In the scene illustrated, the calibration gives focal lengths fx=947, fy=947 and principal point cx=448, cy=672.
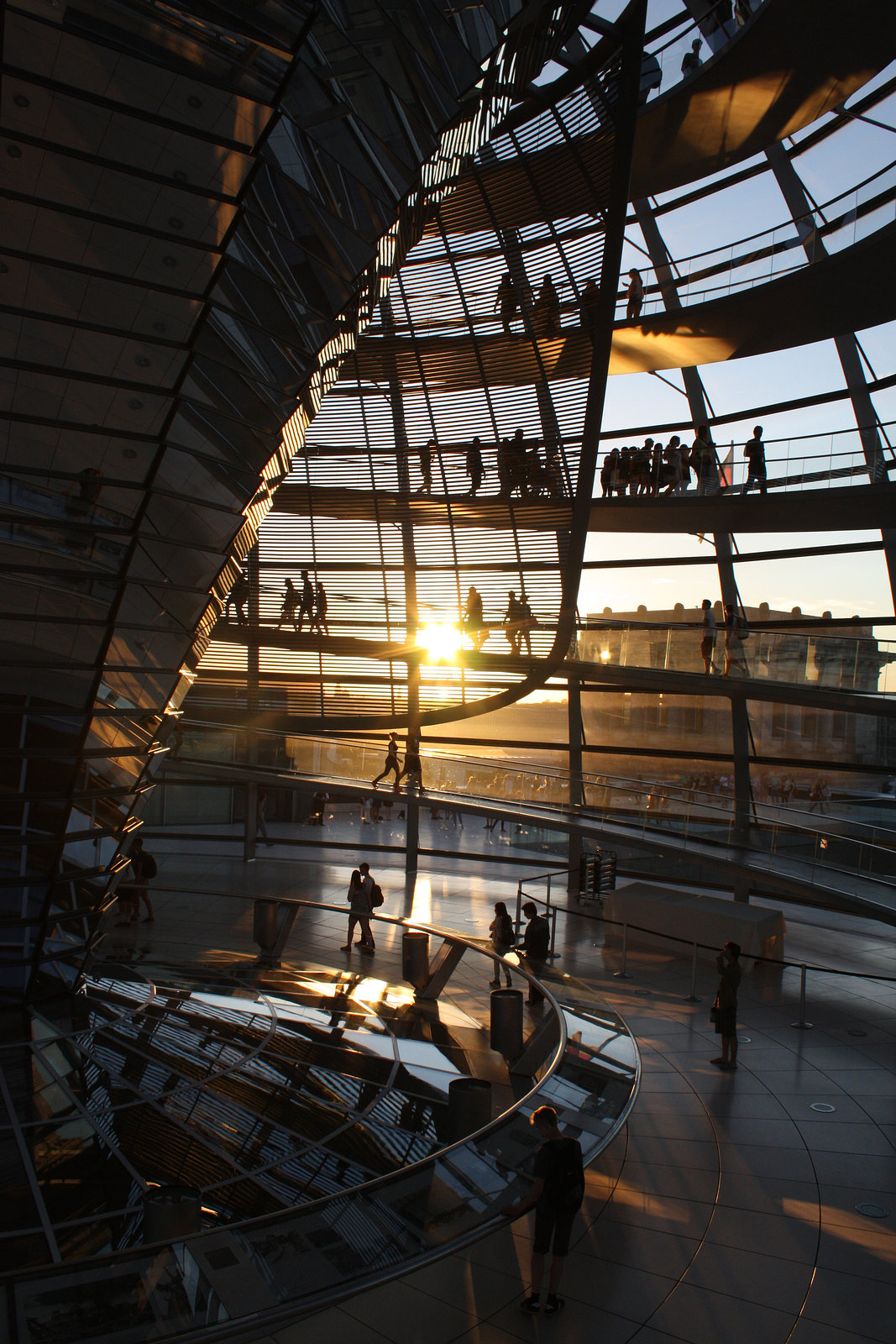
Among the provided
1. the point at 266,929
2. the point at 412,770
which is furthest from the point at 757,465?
the point at 266,929

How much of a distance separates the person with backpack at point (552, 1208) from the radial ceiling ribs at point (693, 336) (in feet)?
44.3

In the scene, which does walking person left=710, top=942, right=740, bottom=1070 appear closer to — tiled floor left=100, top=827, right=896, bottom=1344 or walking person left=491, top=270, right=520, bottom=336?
tiled floor left=100, top=827, right=896, bottom=1344

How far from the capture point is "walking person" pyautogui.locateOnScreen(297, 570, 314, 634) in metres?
23.8

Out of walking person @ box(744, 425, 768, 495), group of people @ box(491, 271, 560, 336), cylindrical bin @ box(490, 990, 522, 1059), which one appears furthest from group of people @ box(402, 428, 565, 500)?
cylindrical bin @ box(490, 990, 522, 1059)

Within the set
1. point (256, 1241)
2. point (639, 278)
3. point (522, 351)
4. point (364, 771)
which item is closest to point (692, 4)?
point (639, 278)

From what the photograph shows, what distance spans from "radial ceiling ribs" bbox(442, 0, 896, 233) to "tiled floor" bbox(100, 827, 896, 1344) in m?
13.8

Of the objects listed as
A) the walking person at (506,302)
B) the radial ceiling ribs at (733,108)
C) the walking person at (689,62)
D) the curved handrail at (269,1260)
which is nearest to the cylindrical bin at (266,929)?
the curved handrail at (269,1260)

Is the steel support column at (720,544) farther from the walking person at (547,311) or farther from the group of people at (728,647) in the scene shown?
the walking person at (547,311)

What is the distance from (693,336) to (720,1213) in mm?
16435

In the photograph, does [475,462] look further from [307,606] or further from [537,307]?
[307,606]

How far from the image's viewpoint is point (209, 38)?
6402mm

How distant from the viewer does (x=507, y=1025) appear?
11195mm

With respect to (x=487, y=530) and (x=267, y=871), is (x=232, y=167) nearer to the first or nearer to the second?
(x=487, y=530)

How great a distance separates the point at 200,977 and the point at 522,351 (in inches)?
514
